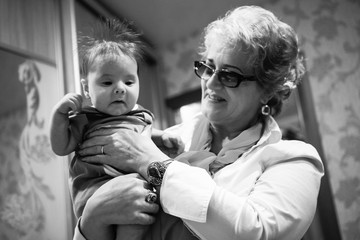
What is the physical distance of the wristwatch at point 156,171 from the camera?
0.90 m

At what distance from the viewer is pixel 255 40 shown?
3.74 feet

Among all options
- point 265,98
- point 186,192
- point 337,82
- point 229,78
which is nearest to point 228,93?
point 229,78

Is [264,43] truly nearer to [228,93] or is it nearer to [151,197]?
[228,93]

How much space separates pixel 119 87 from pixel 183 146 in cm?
35

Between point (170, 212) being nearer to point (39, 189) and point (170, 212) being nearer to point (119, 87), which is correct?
point (119, 87)

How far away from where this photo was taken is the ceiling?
280 centimetres

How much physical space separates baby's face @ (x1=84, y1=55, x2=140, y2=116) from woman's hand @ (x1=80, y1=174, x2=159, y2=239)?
0.82 ft

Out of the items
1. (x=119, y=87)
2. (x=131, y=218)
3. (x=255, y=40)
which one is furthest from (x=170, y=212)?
(x=255, y=40)

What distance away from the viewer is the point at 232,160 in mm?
1058

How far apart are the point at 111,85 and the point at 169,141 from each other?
0.30m

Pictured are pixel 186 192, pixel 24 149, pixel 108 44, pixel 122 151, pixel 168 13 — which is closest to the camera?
pixel 186 192

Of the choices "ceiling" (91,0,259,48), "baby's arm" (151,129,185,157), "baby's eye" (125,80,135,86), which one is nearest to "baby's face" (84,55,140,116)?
"baby's eye" (125,80,135,86)

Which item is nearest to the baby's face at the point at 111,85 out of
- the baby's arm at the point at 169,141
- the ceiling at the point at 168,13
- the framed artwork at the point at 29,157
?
the baby's arm at the point at 169,141

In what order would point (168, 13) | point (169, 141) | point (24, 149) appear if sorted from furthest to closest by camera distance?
1. point (168, 13)
2. point (24, 149)
3. point (169, 141)
